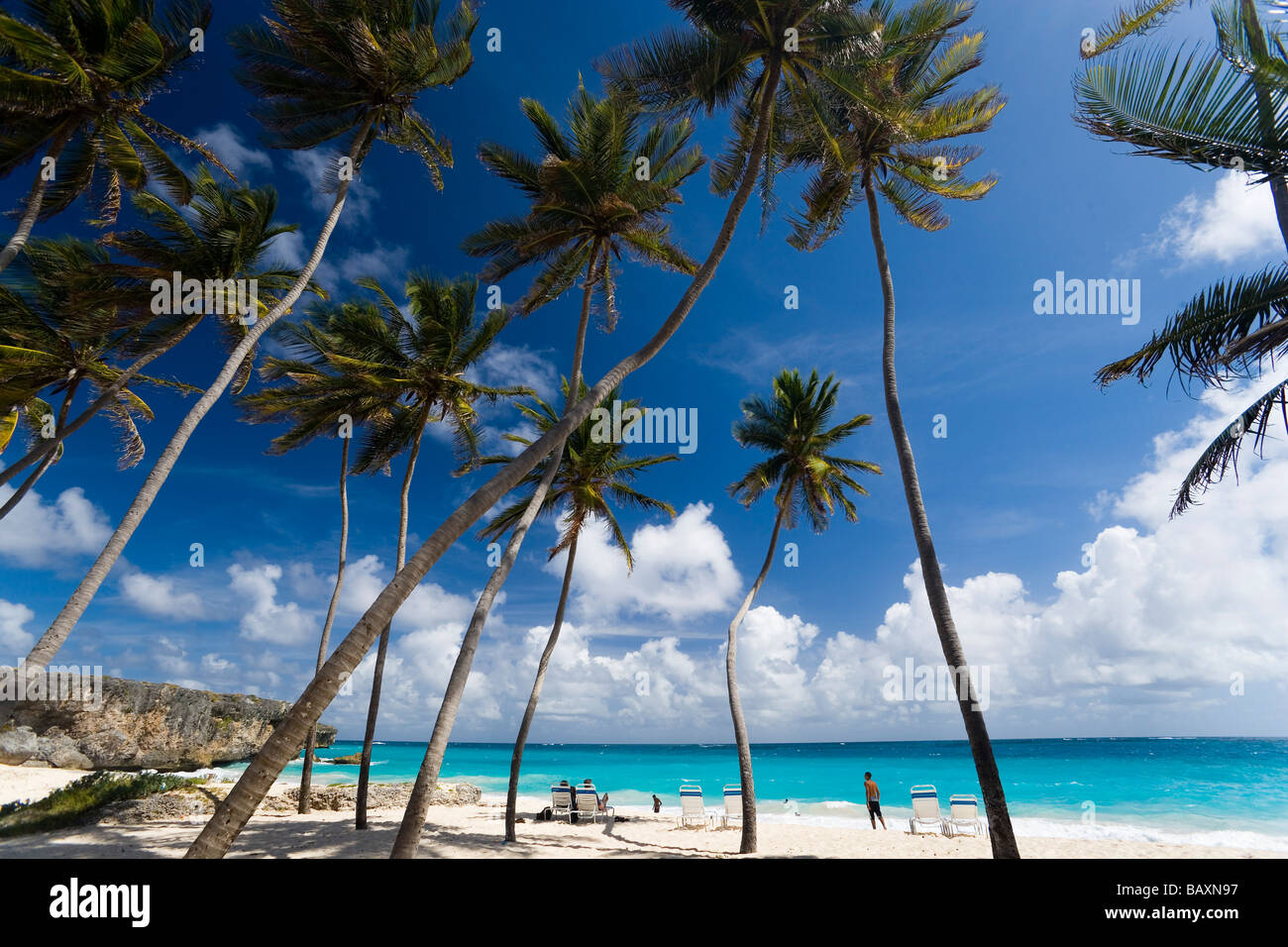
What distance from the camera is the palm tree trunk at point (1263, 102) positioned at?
6496 millimetres

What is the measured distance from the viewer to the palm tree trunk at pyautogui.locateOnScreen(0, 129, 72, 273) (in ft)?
32.8

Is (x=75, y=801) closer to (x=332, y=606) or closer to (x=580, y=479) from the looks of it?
(x=332, y=606)

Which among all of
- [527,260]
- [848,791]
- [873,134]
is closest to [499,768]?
[848,791]

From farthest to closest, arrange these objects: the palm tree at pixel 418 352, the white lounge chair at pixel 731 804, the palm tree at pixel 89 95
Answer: the white lounge chair at pixel 731 804
the palm tree at pixel 418 352
the palm tree at pixel 89 95

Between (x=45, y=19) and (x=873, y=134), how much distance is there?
1488cm

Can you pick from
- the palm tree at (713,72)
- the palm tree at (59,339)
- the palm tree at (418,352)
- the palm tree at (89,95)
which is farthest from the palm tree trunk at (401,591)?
the palm tree at (59,339)

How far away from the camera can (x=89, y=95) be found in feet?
32.6

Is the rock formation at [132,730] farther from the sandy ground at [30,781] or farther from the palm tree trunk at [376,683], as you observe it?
the palm tree trunk at [376,683]

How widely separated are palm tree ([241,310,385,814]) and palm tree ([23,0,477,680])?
403cm

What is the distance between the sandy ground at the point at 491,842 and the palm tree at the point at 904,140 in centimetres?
731

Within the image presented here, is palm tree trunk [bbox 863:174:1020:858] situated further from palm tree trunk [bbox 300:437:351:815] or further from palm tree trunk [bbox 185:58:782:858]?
palm tree trunk [bbox 300:437:351:815]

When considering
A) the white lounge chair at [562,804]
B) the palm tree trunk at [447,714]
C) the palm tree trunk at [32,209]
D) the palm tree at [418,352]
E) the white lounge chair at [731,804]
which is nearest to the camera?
the palm tree trunk at [447,714]

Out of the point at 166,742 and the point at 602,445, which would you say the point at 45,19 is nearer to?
the point at 602,445

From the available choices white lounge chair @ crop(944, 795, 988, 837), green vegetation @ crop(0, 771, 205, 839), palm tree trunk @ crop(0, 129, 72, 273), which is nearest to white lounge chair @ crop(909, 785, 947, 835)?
white lounge chair @ crop(944, 795, 988, 837)
